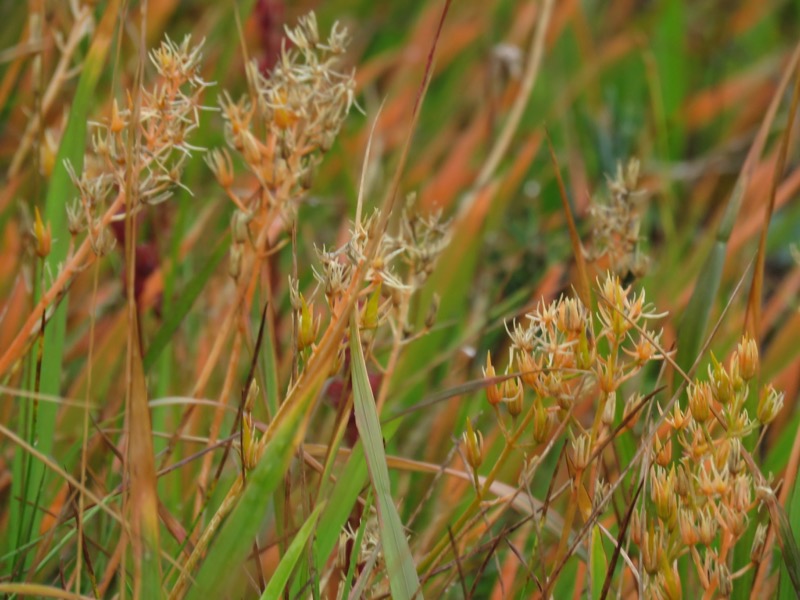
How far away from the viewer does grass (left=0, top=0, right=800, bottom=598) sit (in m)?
0.64

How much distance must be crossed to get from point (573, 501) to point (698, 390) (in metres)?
0.10

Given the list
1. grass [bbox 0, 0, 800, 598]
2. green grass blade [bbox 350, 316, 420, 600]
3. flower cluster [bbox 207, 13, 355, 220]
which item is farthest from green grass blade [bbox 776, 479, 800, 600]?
flower cluster [bbox 207, 13, 355, 220]

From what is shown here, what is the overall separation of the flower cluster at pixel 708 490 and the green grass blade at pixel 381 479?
14 cm

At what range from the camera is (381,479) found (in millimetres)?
651

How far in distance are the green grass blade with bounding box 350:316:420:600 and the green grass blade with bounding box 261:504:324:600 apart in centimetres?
4

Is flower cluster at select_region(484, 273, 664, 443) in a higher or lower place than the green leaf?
higher

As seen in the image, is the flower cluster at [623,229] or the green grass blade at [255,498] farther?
the flower cluster at [623,229]

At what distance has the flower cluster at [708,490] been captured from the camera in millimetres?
609

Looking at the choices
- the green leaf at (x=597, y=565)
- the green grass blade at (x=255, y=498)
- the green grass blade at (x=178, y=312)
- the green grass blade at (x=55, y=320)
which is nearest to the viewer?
the green grass blade at (x=255, y=498)

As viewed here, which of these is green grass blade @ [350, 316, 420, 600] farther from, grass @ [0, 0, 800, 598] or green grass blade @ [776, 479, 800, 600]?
green grass blade @ [776, 479, 800, 600]

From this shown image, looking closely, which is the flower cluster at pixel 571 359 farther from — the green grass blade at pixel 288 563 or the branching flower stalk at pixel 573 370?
the green grass blade at pixel 288 563

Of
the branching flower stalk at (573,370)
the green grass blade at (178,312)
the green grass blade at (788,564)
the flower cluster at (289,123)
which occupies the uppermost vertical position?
the flower cluster at (289,123)

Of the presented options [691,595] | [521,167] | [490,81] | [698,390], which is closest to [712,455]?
[698,390]

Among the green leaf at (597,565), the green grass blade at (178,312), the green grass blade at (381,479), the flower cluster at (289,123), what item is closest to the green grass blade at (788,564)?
the green leaf at (597,565)
